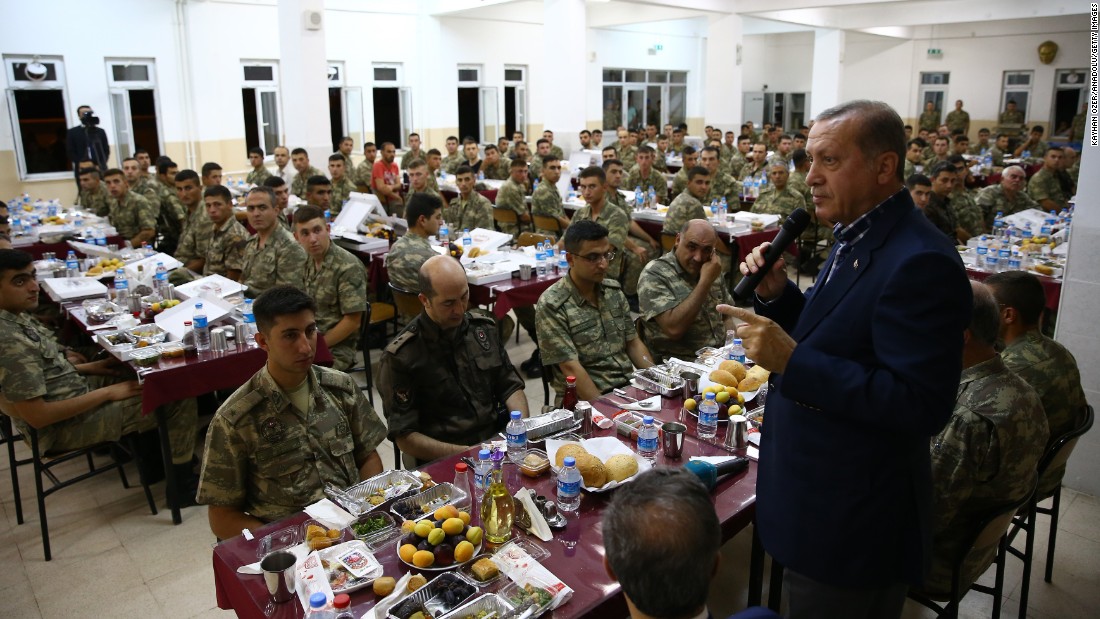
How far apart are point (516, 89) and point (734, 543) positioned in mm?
15439

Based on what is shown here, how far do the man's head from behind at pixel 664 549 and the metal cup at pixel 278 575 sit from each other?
87 centimetres

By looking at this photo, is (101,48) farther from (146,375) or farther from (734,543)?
(734,543)

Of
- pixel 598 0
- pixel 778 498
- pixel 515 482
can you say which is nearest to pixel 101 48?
pixel 598 0

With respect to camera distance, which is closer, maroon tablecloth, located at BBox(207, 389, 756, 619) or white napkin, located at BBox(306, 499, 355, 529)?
maroon tablecloth, located at BBox(207, 389, 756, 619)

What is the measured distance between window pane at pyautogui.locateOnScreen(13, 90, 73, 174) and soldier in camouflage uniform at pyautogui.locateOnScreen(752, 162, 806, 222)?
10.3 meters

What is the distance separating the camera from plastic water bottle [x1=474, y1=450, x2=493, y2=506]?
7.59 feet

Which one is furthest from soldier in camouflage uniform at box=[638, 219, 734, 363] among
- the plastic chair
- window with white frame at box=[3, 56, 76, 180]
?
window with white frame at box=[3, 56, 76, 180]

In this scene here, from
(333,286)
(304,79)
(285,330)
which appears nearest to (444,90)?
(304,79)

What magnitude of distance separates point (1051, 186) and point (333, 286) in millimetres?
7600

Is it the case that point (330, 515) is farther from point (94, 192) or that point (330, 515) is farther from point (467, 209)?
point (94, 192)

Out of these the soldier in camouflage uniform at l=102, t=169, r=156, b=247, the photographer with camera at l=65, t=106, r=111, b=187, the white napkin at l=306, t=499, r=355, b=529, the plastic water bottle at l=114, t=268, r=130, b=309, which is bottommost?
the white napkin at l=306, t=499, r=355, b=529

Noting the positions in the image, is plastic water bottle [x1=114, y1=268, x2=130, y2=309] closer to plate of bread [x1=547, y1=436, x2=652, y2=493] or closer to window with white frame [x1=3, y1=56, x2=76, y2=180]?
plate of bread [x1=547, y1=436, x2=652, y2=493]

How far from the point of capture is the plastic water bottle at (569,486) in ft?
7.13

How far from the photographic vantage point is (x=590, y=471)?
2.26 m
